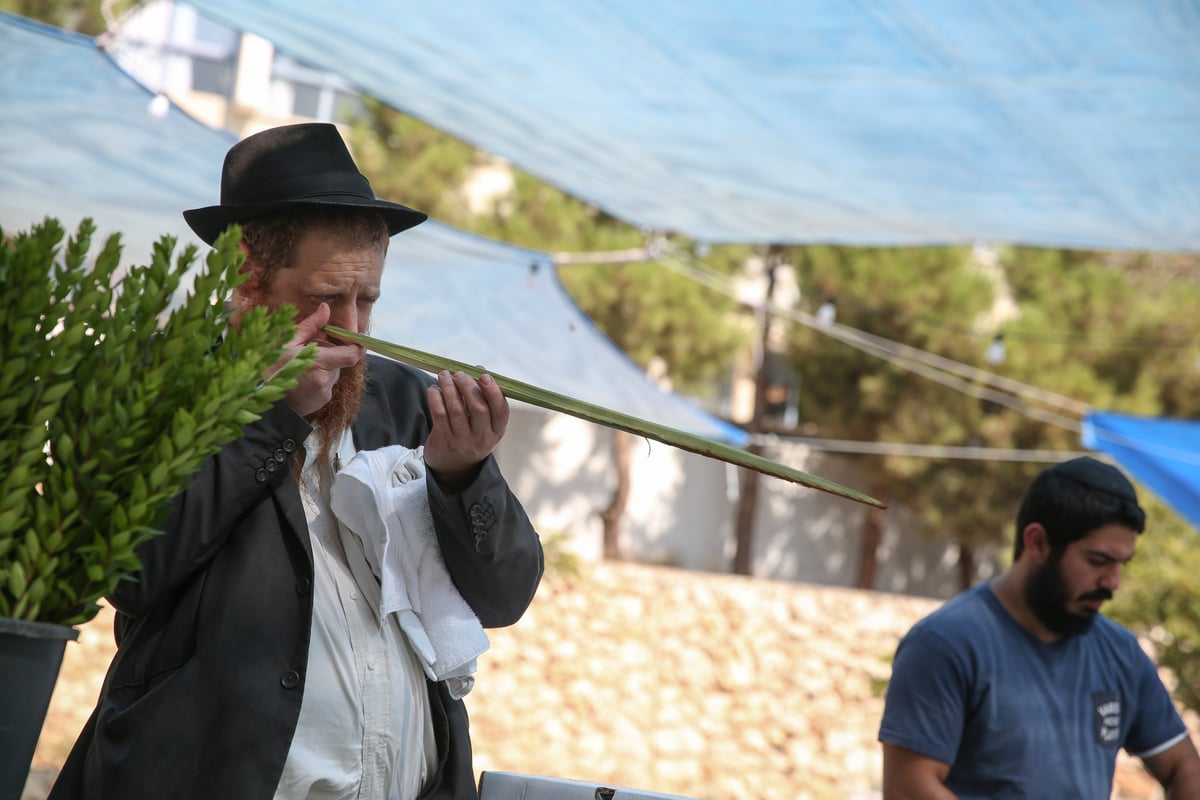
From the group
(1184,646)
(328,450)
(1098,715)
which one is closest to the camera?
(328,450)

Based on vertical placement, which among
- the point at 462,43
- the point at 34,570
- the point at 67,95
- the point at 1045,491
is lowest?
the point at 34,570

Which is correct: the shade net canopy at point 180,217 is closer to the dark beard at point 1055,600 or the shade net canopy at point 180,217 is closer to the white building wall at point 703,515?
the dark beard at point 1055,600

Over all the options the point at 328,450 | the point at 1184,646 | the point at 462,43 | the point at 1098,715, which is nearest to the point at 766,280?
the point at 1184,646

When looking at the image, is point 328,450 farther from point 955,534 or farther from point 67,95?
point 955,534

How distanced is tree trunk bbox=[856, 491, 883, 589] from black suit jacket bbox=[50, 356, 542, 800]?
14959 mm

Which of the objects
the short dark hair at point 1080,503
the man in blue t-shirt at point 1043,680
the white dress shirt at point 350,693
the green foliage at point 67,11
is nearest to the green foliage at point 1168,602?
the man in blue t-shirt at point 1043,680

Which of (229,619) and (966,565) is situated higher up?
(966,565)

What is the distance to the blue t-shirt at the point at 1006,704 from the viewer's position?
226 cm

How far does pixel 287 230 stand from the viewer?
1446 millimetres

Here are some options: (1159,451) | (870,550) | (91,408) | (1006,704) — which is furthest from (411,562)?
(870,550)

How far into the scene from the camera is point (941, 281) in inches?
563

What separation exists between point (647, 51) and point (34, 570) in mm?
2781

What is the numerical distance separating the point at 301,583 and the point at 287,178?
455 millimetres

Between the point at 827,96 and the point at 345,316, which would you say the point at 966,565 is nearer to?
the point at 827,96
